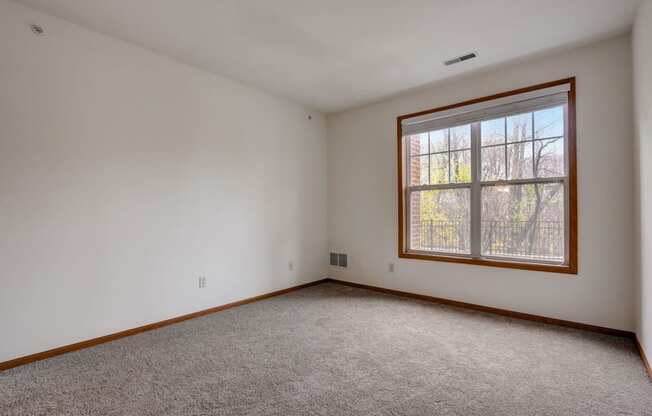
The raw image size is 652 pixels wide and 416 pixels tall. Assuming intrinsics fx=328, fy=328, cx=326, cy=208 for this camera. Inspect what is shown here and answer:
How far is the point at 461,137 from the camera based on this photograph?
154 inches

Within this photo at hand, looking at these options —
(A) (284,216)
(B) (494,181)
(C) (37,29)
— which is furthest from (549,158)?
(C) (37,29)

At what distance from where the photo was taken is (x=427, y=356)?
2.52m

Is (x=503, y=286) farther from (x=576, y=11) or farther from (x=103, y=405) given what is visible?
(x=103, y=405)

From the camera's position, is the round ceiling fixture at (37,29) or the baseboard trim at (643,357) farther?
the round ceiling fixture at (37,29)

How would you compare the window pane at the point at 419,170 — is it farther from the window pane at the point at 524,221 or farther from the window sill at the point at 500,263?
the window sill at the point at 500,263

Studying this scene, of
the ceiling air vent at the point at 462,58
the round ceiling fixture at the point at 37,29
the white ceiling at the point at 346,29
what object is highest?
the white ceiling at the point at 346,29

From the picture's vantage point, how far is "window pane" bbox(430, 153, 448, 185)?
4.05 meters

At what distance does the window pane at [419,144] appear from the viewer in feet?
13.9

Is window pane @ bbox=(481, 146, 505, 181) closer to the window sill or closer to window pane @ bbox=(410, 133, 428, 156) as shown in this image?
window pane @ bbox=(410, 133, 428, 156)

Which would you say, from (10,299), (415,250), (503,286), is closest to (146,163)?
A: (10,299)

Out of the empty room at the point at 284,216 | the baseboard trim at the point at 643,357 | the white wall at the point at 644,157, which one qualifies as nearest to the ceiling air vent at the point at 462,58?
the empty room at the point at 284,216

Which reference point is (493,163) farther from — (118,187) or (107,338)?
(107,338)

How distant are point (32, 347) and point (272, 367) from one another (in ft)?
5.95

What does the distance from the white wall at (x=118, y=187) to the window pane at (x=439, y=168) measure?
203cm
